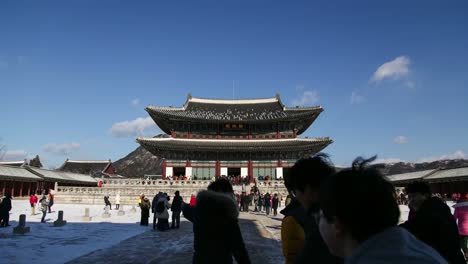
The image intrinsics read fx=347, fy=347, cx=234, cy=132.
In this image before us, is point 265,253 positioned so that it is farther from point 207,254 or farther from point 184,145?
point 184,145

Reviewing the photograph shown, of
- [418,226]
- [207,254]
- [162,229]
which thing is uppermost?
[418,226]

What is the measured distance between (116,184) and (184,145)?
7992mm

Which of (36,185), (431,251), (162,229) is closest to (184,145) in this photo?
(36,185)

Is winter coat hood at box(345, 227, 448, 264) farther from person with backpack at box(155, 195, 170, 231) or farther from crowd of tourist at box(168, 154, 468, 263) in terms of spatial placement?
person with backpack at box(155, 195, 170, 231)

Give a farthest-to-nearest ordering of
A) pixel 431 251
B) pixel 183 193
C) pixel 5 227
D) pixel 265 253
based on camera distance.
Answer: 1. pixel 183 193
2. pixel 5 227
3. pixel 265 253
4. pixel 431 251

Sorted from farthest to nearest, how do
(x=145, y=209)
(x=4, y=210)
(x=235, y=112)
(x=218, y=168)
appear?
(x=235, y=112) → (x=218, y=168) → (x=145, y=209) → (x=4, y=210)

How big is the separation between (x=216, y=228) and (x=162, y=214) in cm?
1199

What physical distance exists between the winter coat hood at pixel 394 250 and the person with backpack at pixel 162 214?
557 inches

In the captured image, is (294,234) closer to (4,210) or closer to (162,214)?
(162,214)

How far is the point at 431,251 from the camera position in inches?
48.4

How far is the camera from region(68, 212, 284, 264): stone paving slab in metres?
8.66

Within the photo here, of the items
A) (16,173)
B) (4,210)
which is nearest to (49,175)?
(16,173)

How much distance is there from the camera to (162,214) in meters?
14.7

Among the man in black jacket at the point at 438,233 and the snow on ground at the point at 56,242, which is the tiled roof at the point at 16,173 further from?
the man in black jacket at the point at 438,233
